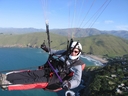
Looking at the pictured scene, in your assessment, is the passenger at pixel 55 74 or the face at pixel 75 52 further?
the face at pixel 75 52

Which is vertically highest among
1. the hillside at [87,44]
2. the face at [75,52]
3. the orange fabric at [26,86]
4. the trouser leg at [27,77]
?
the face at [75,52]

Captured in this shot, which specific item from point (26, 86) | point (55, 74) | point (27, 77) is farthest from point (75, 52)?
point (26, 86)

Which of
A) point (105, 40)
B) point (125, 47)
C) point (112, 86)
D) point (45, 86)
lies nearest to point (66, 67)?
point (45, 86)

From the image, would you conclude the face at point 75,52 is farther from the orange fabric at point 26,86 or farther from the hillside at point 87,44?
the hillside at point 87,44

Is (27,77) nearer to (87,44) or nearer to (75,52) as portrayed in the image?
(75,52)

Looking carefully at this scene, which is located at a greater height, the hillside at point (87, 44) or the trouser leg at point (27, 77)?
the trouser leg at point (27, 77)

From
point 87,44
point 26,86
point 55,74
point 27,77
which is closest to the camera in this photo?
point 26,86

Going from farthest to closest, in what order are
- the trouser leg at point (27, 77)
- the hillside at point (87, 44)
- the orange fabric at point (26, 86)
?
the hillside at point (87, 44)
the trouser leg at point (27, 77)
the orange fabric at point (26, 86)

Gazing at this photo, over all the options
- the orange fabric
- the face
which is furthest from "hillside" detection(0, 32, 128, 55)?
the orange fabric

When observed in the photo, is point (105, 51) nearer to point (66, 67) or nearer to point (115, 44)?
point (115, 44)

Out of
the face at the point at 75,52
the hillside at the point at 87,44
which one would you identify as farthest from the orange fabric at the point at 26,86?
the hillside at the point at 87,44

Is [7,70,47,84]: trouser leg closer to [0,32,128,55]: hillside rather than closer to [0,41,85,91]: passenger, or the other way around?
[0,41,85,91]: passenger
